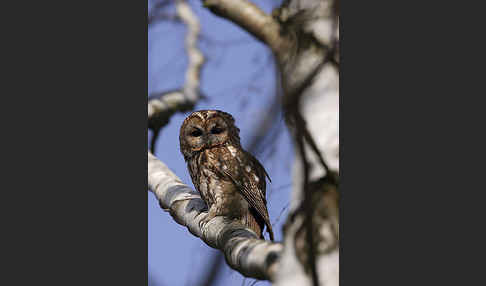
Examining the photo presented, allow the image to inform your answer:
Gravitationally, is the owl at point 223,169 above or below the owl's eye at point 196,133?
below

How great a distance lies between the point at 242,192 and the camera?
281 cm

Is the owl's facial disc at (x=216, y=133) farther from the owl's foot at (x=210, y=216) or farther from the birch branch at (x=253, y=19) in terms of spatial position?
the birch branch at (x=253, y=19)

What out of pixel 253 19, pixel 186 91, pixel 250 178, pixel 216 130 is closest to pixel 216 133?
pixel 216 130

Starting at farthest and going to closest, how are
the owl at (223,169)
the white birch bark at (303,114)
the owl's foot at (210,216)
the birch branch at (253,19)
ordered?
1. the owl's foot at (210,216)
2. the owl at (223,169)
3. the birch branch at (253,19)
4. the white birch bark at (303,114)

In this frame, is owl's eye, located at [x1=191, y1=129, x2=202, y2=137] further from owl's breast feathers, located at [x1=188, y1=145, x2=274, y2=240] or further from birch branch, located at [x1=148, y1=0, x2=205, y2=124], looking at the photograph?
birch branch, located at [x1=148, y1=0, x2=205, y2=124]

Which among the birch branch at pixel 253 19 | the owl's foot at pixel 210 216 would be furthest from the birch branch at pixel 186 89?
the owl's foot at pixel 210 216

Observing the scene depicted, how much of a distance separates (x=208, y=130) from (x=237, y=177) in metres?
0.26

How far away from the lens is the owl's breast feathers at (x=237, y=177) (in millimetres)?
2742

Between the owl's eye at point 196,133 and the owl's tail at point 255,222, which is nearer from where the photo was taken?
the owl's tail at point 255,222

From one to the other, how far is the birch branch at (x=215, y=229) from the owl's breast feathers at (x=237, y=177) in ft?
0.29

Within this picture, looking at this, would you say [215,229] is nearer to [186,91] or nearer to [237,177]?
[237,177]

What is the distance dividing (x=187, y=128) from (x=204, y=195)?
32cm

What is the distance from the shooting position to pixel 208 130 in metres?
2.91

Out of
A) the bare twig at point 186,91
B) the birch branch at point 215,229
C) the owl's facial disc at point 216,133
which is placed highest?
the bare twig at point 186,91
